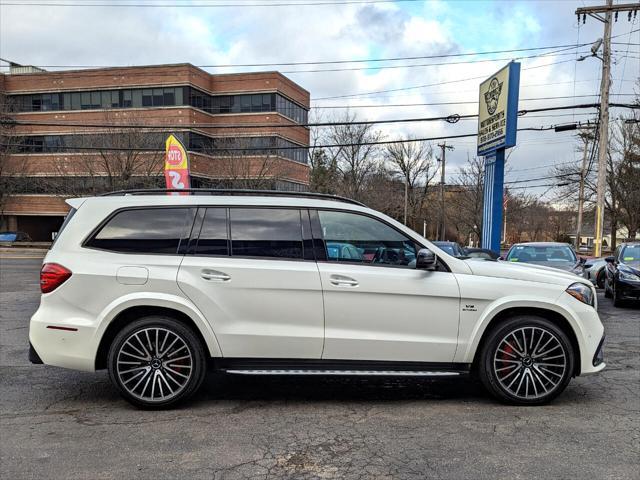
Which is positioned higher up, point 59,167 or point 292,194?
point 59,167

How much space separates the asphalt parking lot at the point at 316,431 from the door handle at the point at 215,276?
114cm

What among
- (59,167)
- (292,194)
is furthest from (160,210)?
(59,167)

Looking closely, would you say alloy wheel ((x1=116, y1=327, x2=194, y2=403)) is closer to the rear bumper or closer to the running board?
the rear bumper

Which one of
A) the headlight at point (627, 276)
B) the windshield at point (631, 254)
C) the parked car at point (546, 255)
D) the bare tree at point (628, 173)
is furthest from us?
the bare tree at point (628, 173)

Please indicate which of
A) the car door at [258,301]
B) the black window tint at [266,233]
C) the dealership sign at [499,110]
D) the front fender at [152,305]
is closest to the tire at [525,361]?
the car door at [258,301]

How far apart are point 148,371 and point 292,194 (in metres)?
2.02

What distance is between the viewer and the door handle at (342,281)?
4.34 metres

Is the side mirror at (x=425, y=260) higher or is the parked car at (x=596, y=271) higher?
the side mirror at (x=425, y=260)

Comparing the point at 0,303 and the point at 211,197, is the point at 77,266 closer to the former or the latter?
the point at 211,197

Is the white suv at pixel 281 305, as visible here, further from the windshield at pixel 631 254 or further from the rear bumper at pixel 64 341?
the windshield at pixel 631 254

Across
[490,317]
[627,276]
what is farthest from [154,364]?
[627,276]

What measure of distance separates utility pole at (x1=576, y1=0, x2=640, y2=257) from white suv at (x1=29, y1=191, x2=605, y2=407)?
706 inches

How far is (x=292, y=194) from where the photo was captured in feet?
15.8

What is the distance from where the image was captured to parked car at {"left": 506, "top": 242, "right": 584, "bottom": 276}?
430 inches
